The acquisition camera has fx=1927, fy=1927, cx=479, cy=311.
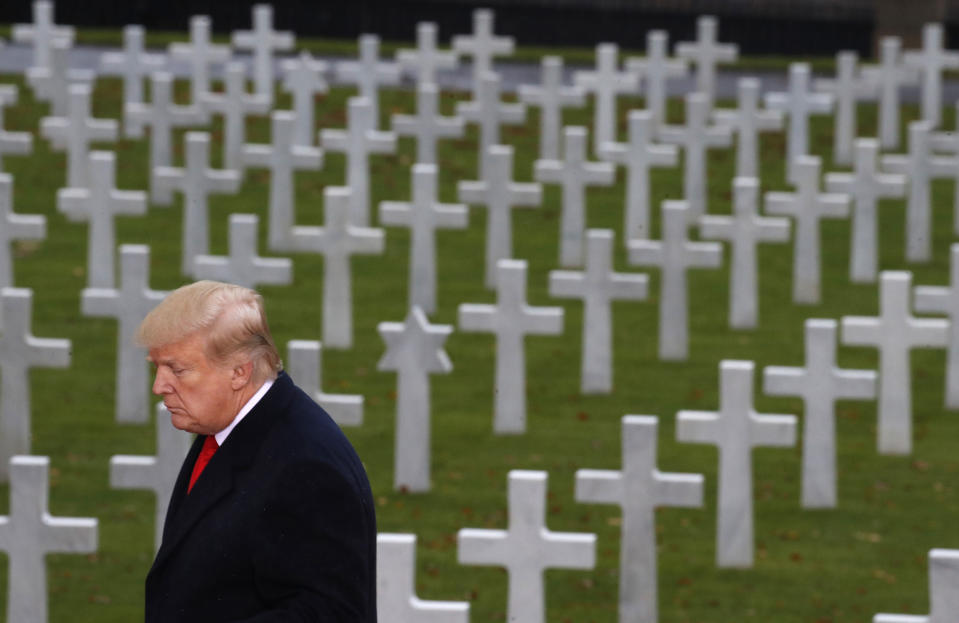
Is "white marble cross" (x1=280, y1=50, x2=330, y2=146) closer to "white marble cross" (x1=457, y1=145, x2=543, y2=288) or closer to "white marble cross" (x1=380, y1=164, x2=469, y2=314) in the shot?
"white marble cross" (x1=457, y1=145, x2=543, y2=288)

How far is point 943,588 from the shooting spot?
6211 mm

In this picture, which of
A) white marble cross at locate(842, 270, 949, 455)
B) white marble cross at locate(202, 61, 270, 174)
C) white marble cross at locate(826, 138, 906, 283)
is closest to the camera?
white marble cross at locate(842, 270, 949, 455)

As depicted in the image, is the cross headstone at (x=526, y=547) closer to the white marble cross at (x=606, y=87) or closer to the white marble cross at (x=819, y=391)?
the white marble cross at (x=819, y=391)

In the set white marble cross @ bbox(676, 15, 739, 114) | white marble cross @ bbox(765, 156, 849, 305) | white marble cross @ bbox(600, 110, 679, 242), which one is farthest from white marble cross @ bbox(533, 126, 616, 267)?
white marble cross @ bbox(676, 15, 739, 114)

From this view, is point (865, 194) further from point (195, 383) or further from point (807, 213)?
point (195, 383)

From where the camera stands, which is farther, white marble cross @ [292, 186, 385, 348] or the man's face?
white marble cross @ [292, 186, 385, 348]

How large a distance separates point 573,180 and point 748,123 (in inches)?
103

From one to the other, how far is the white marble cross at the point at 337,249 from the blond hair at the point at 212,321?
7.25 metres

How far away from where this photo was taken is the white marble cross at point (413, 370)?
29.9ft

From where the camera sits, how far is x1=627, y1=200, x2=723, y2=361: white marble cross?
11242 millimetres

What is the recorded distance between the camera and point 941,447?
32.6 ft

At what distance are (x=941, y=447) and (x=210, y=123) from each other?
782 centimetres

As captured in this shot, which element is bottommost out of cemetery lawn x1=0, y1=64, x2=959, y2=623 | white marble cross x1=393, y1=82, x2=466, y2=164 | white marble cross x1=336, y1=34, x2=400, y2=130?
cemetery lawn x1=0, y1=64, x2=959, y2=623

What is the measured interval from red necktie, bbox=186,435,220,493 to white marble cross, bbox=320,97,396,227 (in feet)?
31.6
